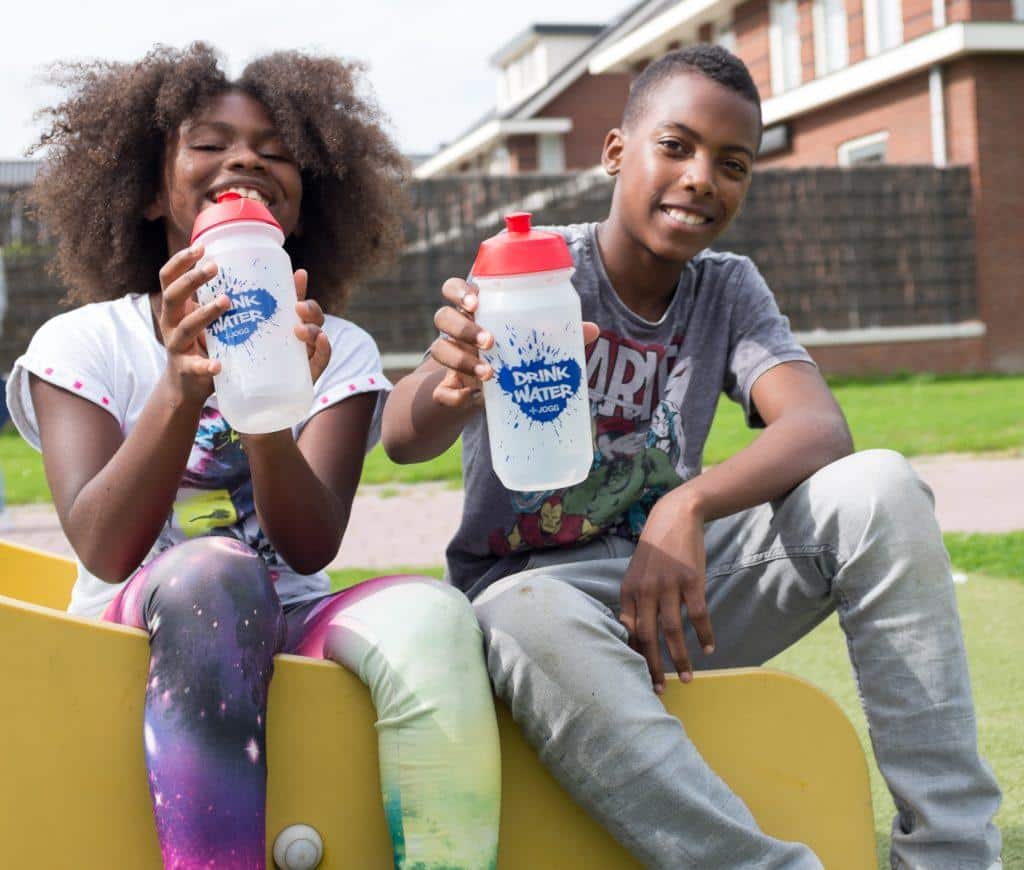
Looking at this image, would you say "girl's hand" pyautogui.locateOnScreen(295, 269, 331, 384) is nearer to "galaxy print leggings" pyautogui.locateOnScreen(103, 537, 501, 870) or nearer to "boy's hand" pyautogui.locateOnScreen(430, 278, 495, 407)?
Answer: "boy's hand" pyautogui.locateOnScreen(430, 278, 495, 407)

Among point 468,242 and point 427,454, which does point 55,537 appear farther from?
point 468,242

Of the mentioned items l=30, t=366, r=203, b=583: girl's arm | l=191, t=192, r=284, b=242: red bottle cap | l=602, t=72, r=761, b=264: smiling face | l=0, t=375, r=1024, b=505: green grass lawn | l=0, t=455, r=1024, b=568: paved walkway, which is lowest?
l=0, t=455, r=1024, b=568: paved walkway

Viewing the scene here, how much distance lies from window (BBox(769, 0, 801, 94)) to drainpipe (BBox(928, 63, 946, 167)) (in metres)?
3.31

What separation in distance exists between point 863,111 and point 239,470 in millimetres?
15672

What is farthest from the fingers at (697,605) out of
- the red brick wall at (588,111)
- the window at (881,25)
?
the red brick wall at (588,111)

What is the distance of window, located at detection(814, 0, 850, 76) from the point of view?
16.8 metres

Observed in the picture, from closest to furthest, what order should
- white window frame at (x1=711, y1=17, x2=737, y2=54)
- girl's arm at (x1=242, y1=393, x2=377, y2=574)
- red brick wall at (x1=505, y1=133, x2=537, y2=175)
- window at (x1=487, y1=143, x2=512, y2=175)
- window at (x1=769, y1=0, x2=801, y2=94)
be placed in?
girl's arm at (x1=242, y1=393, x2=377, y2=574) < window at (x1=769, y1=0, x2=801, y2=94) < white window frame at (x1=711, y1=17, x2=737, y2=54) < red brick wall at (x1=505, y1=133, x2=537, y2=175) < window at (x1=487, y1=143, x2=512, y2=175)

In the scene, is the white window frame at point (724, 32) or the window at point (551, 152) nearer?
the white window frame at point (724, 32)

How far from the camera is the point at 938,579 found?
1.60 meters

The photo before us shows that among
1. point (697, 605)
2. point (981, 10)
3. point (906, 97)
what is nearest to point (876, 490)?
point (697, 605)

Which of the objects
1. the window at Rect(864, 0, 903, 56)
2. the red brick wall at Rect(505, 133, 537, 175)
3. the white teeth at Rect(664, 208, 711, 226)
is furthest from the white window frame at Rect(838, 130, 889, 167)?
the white teeth at Rect(664, 208, 711, 226)

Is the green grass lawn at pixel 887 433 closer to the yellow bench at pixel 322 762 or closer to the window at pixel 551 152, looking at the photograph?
the yellow bench at pixel 322 762

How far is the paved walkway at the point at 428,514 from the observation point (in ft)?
15.6

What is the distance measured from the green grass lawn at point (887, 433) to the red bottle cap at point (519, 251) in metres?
4.44
